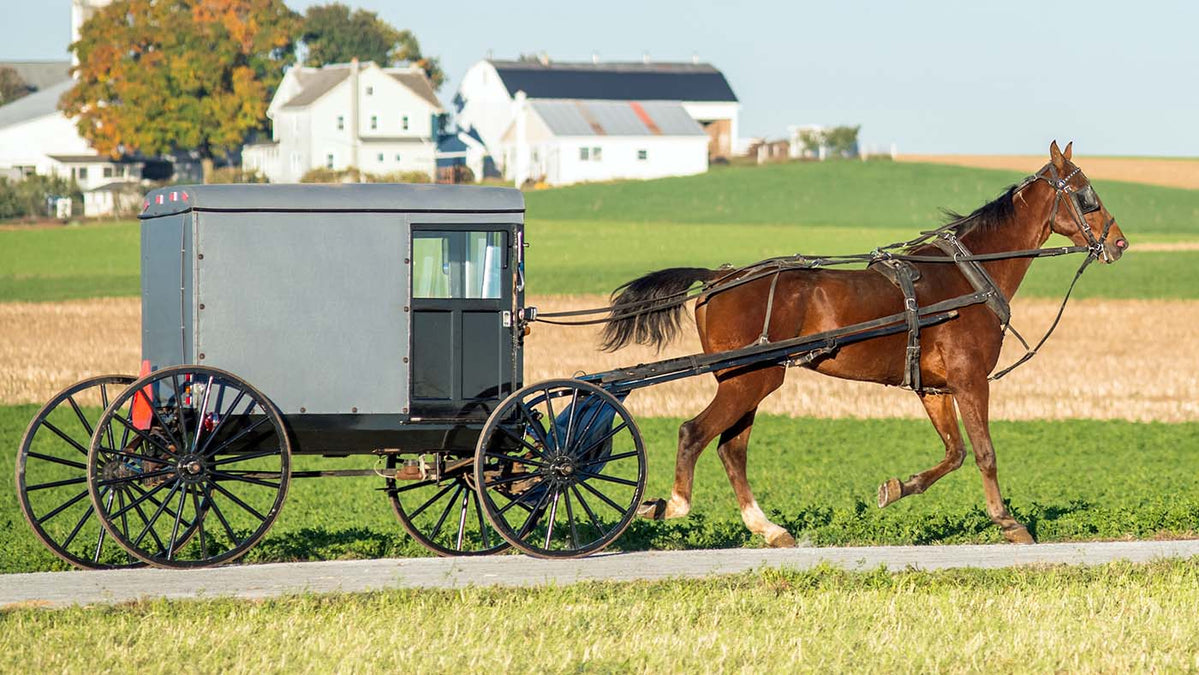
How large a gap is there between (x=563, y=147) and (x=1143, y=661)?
8630 centimetres

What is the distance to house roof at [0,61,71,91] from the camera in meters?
139

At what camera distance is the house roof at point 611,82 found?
10419 centimetres

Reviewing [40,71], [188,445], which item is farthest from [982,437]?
[40,71]

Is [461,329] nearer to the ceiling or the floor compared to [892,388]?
nearer to the ceiling

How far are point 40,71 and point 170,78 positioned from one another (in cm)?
5595

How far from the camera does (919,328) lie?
1070 cm

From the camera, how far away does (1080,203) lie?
11.1m

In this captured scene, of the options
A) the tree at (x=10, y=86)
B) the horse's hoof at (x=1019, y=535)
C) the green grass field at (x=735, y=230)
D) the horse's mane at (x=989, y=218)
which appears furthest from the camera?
the tree at (x=10, y=86)

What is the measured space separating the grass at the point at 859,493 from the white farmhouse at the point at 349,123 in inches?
2893

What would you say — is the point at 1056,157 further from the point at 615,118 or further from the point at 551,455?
the point at 615,118

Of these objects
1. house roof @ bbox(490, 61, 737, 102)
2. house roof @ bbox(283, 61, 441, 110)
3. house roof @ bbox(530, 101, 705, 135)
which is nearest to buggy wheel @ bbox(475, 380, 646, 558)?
house roof @ bbox(530, 101, 705, 135)

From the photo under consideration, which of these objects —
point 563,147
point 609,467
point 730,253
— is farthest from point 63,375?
point 563,147

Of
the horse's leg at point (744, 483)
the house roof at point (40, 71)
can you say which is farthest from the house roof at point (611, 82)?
the horse's leg at point (744, 483)

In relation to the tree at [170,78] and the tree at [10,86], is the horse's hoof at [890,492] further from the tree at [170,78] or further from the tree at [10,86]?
the tree at [10,86]
